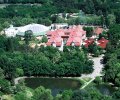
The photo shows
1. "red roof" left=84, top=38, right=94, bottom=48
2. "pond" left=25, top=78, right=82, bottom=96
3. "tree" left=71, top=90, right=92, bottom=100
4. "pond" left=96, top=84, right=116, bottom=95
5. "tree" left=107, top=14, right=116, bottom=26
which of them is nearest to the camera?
"tree" left=71, top=90, right=92, bottom=100

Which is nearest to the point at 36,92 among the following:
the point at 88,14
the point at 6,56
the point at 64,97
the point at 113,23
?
the point at 64,97

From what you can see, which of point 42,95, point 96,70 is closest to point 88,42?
point 96,70

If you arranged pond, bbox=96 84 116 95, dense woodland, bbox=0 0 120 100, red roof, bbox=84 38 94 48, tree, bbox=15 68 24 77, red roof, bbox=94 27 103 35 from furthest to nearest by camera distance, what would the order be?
1. red roof, bbox=94 27 103 35
2. red roof, bbox=84 38 94 48
3. tree, bbox=15 68 24 77
4. pond, bbox=96 84 116 95
5. dense woodland, bbox=0 0 120 100

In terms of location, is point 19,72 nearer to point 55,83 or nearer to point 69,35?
point 55,83

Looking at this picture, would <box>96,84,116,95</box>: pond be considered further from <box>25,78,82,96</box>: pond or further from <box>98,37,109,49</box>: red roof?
<box>98,37,109,49</box>: red roof

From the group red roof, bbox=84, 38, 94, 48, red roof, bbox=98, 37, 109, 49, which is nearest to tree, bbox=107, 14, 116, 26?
red roof, bbox=84, 38, 94, 48

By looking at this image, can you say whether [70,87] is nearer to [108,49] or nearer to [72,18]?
[108,49]

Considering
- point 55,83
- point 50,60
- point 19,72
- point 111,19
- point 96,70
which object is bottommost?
point 55,83

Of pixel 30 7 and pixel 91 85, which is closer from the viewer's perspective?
pixel 91 85

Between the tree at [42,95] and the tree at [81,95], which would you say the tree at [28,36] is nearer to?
the tree at [42,95]
